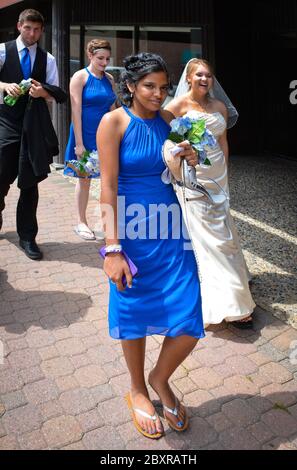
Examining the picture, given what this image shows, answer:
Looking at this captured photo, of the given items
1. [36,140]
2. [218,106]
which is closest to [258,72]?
[218,106]

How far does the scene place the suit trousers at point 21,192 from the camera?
444 cm

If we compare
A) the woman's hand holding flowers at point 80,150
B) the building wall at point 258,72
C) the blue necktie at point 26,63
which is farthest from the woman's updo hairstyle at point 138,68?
the building wall at point 258,72

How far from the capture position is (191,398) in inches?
114

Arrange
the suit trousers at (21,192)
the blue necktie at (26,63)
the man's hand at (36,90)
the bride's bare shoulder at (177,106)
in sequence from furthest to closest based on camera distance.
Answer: the suit trousers at (21,192) → the blue necktie at (26,63) → the man's hand at (36,90) → the bride's bare shoulder at (177,106)

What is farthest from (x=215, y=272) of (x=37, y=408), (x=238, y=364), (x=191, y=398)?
(x=37, y=408)

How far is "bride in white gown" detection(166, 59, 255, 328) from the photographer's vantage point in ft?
11.8

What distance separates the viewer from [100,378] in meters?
3.04

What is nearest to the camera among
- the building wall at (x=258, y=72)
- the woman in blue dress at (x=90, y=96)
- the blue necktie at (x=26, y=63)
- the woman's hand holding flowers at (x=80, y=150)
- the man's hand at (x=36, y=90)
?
the man's hand at (x=36, y=90)

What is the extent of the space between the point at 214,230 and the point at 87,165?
1.72 metres

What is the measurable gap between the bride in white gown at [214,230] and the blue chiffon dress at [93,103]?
1.25 metres

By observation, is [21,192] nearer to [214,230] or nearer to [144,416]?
[214,230]

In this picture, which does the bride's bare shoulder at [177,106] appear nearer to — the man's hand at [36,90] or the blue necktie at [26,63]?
the man's hand at [36,90]

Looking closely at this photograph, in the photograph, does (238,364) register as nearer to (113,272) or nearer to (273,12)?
(113,272)

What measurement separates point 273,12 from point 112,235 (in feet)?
25.7
